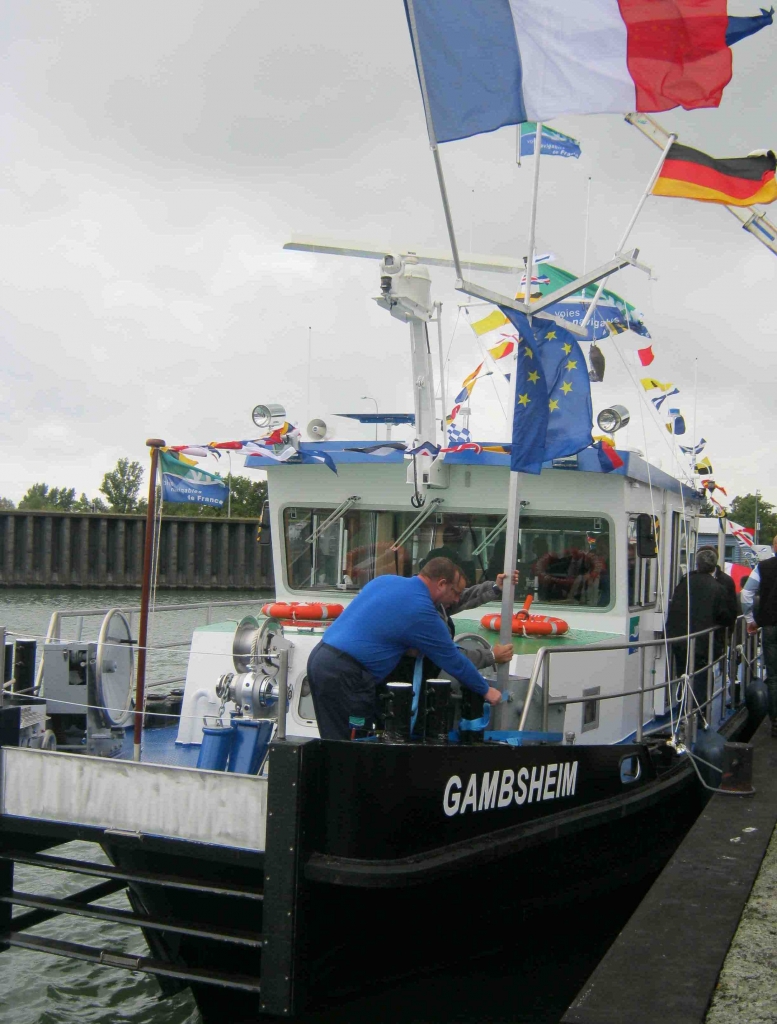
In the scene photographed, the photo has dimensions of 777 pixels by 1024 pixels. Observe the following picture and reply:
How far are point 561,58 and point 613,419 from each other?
303 cm

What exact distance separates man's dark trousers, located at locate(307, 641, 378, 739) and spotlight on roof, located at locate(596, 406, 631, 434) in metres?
3.85

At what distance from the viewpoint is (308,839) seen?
12.3 feet

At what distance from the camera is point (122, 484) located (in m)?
75.4

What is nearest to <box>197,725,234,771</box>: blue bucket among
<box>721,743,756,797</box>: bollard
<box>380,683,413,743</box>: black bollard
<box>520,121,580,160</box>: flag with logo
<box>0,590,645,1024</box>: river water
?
<box>380,683,413,743</box>: black bollard

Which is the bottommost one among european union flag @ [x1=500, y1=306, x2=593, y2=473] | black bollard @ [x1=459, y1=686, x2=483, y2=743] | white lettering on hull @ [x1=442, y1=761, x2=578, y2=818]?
white lettering on hull @ [x1=442, y1=761, x2=578, y2=818]

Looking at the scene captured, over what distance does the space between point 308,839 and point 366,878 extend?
263mm

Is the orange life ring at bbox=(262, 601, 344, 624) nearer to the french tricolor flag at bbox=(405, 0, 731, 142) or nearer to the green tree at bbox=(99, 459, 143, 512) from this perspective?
the french tricolor flag at bbox=(405, 0, 731, 142)

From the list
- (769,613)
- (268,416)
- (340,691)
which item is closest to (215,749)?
(340,691)

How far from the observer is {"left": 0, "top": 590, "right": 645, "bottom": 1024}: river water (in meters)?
4.96

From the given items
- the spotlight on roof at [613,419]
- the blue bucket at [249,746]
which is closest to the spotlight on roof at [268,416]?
the spotlight on roof at [613,419]

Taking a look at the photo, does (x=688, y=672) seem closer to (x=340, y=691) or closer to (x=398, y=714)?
(x=398, y=714)

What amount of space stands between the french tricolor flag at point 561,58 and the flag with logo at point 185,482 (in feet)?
11.2

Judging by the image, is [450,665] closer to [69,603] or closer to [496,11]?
[496,11]

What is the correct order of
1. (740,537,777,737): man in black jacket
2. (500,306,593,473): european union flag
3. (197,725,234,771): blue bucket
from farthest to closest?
(740,537,777,737): man in black jacket, (500,306,593,473): european union flag, (197,725,234,771): blue bucket
